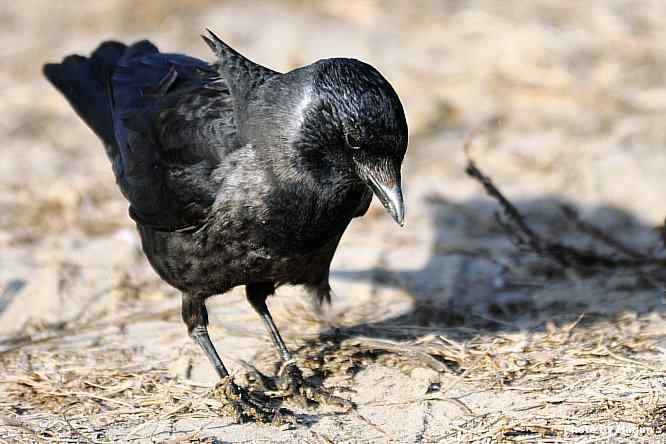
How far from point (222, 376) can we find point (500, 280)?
199 centimetres

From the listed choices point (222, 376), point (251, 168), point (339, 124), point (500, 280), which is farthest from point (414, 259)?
point (339, 124)

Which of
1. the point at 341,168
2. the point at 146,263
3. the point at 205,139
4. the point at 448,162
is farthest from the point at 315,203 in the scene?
the point at 448,162

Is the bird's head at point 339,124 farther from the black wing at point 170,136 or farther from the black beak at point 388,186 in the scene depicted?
the black wing at point 170,136

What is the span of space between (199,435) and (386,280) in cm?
210

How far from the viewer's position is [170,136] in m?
4.47

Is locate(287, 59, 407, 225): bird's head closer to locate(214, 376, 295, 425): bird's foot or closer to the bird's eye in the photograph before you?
the bird's eye

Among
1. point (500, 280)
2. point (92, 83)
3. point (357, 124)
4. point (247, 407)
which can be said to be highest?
point (92, 83)

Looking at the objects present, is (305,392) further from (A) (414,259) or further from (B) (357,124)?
(A) (414,259)

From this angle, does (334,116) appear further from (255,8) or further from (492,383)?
(255,8)

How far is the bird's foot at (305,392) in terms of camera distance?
4.19m

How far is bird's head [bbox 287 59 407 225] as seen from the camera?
3.68m

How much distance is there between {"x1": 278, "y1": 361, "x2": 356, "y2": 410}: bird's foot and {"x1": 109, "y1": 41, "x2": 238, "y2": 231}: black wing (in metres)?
0.79

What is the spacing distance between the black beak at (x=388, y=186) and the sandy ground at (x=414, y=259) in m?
0.87

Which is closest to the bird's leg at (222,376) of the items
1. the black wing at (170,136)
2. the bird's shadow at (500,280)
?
the black wing at (170,136)
